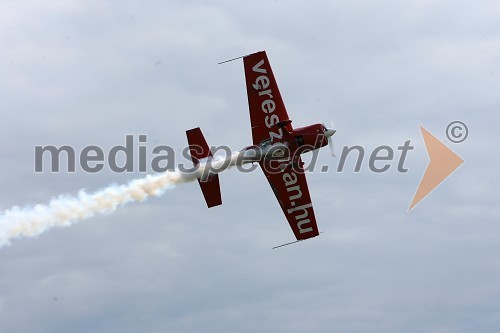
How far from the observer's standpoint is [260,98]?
132 ft

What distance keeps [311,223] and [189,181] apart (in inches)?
231

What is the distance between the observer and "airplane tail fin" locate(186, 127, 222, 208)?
3981 cm

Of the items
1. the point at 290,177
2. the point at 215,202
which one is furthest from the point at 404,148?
the point at 215,202

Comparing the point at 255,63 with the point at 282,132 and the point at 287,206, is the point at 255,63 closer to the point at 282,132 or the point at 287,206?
the point at 282,132

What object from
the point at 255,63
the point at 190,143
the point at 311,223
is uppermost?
the point at 255,63

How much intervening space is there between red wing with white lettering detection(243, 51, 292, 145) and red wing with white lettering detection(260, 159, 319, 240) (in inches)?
78.6

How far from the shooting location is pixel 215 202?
40.1 m

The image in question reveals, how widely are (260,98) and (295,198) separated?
4.88 meters

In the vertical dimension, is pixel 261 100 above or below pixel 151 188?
above

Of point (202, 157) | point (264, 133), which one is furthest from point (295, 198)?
point (202, 157)

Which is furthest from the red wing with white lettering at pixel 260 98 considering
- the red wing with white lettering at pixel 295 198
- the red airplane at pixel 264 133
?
the red wing with white lettering at pixel 295 198

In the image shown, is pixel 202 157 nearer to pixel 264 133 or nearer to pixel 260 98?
pixel 264 133

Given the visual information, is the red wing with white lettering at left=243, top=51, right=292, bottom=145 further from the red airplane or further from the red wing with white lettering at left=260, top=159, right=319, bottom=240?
the red wing with white lettering at left=260, top=159, right=319, bottom=240

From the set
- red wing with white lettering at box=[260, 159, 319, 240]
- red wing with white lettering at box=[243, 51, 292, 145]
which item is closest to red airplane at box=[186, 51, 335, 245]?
red wing with white lettering at box=[243, 51, 292, 145]
